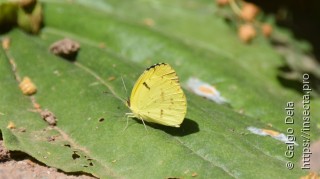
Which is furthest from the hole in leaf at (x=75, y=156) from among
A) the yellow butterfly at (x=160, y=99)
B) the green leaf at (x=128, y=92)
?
the yellow butterfly at (x=160, y=99)

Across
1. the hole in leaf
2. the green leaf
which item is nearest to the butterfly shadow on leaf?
the green leaf

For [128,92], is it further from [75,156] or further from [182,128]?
[75,156]

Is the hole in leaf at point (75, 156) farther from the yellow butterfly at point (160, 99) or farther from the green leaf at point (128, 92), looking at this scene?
the yellow butterfly at point (160, 99)

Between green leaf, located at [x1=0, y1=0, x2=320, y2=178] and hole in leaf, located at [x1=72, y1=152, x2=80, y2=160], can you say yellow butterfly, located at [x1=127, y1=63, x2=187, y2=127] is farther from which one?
hole in leaf, located at [x1=72, y1=152, x2=80, y2=160]

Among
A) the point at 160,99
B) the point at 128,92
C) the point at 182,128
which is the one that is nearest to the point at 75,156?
the point at 160,99

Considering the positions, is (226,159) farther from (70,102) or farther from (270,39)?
(270,39)

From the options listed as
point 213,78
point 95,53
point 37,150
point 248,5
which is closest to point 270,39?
point 248,5
